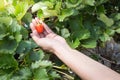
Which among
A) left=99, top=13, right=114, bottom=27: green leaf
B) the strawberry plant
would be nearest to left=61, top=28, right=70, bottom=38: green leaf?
the strawberry plant

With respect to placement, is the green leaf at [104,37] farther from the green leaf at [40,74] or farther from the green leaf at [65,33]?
the green leaf at [40,74]

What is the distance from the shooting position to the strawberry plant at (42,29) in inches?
56.9

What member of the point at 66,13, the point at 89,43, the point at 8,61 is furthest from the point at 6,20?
the point at 89,43

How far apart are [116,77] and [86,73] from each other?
0.45ft

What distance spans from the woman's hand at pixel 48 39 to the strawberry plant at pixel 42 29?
3cm

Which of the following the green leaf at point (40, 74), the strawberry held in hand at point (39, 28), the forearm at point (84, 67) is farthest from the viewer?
the strawberry held in hand at point (39, 28)

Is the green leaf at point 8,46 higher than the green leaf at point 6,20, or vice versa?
the green leaf at point 6,20

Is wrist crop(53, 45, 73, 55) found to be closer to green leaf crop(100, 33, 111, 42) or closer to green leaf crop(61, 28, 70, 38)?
green leaf crop(61, 28, 70, 38)

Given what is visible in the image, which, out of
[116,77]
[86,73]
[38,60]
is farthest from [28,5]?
[116,77]

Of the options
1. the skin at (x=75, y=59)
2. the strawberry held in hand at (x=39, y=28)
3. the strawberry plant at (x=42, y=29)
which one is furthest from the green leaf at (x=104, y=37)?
the strawberry held in hand at (x=39, y=28)

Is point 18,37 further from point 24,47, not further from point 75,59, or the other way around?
point 75,59

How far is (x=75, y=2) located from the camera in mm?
1603

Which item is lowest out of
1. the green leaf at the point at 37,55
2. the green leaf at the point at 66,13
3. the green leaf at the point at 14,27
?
the green leaf at the point at 37,55

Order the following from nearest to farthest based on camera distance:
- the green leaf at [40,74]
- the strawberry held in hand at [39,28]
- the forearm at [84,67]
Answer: the green leaf at [40,74]
the forearm at [84,67]
the strawberry held in hand at [39,28]
